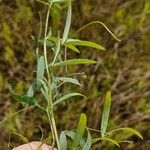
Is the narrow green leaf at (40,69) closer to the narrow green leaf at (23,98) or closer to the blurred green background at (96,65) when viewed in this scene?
the narrow green leaf at (23,98)

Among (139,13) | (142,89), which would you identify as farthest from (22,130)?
(139,13)

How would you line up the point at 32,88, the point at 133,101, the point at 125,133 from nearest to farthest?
the point at 32,88 → the point at 125,133 → the point at 133,101

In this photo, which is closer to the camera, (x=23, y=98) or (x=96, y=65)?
(x=23, y=98)

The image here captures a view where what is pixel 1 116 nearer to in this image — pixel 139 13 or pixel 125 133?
pixel 125 133

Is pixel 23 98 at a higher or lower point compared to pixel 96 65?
higher

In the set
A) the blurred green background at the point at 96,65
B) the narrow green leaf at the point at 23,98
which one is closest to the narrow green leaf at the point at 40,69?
the narrow green leaf at the point at 23,98

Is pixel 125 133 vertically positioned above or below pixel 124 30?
below

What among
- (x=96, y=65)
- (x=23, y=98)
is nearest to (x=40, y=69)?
(x=23, y=98)

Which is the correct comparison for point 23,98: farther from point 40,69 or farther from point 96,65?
point 96,65

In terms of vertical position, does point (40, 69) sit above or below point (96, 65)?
above
